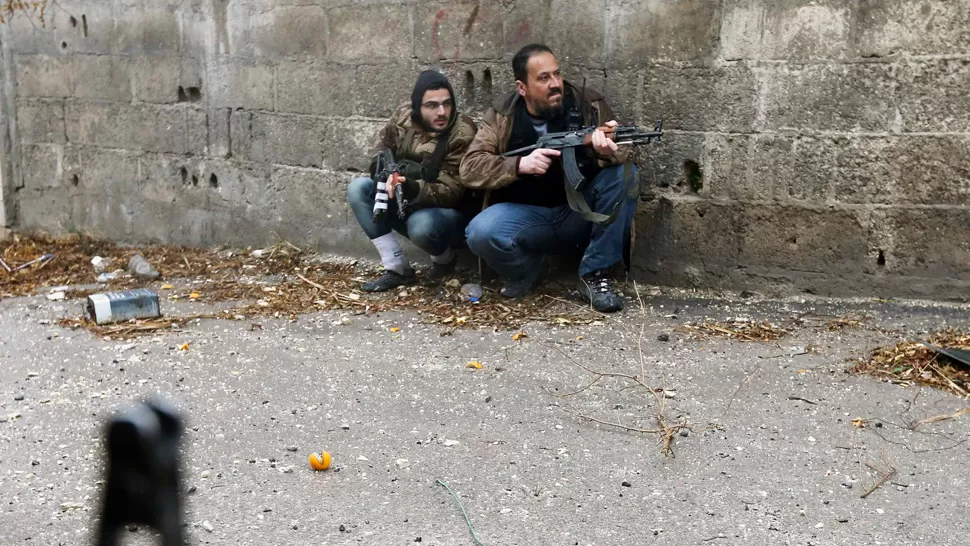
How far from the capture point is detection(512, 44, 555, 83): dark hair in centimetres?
529

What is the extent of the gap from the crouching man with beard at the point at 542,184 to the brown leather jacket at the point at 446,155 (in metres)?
0.24

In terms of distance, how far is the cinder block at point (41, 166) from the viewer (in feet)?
26.2

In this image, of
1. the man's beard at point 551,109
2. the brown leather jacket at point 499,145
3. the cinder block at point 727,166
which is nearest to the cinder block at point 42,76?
the brown leather jacket at point 499,145

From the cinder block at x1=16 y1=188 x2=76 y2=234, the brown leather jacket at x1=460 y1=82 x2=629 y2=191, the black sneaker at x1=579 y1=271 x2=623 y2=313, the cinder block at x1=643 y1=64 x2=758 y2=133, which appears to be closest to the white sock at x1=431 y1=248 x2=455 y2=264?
the brown leather jacket at x1=460 y1=82 x2=629 y2=191

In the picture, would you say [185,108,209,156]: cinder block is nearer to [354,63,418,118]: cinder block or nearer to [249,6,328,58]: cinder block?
[249,6,328,58]: cinder block

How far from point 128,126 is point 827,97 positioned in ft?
16.1

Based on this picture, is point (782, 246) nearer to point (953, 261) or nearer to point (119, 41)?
point (953, 261)

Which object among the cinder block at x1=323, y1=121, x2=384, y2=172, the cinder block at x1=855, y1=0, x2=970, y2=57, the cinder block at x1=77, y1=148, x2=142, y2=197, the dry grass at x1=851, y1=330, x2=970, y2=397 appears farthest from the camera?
the cinder block at x1=77, y1=148, x2=142, y2=197

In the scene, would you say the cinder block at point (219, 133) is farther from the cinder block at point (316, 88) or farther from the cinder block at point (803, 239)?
the cinder block at point (803, 239)

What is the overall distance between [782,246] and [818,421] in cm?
161

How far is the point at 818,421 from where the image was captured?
3916mm

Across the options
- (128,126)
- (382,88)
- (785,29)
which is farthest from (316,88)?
(785,29)

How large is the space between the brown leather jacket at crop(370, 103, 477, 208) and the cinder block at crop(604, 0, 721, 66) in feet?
2.89

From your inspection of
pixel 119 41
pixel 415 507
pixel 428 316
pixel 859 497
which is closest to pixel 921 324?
pixel 859 497
